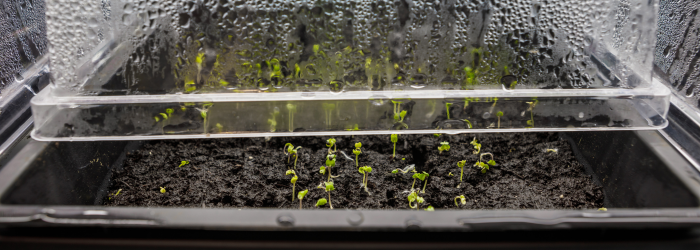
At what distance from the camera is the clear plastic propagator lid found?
92cm

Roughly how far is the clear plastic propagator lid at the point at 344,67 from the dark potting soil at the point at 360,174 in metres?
0.22

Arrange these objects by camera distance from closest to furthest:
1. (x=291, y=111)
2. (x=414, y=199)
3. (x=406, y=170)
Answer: (x=291, y=111) < (x=414, y=199) < (x=406, y=170)

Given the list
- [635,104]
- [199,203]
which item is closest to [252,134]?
[199,203]

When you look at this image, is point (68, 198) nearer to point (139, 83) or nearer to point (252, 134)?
point (139, 83)

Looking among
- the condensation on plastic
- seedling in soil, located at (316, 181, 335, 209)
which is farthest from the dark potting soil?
the condensation on plastic

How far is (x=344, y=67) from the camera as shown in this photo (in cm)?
96

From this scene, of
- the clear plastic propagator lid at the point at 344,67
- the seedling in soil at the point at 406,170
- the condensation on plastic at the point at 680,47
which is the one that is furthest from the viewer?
the seedling in soil at the point at 406,170

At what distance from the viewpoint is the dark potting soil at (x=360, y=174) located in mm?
1084

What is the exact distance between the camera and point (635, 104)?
0.96 metres

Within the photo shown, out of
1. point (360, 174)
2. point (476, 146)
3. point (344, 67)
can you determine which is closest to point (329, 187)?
point (360, 174)

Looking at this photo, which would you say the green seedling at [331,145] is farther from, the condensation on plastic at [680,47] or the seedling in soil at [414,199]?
the condensation on plastic at [680,47]

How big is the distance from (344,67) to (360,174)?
36 cm

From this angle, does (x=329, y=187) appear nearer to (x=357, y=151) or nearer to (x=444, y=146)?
(x=357, y=151)

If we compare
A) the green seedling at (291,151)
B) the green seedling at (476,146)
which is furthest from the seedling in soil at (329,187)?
the green seedling at (476,146)
